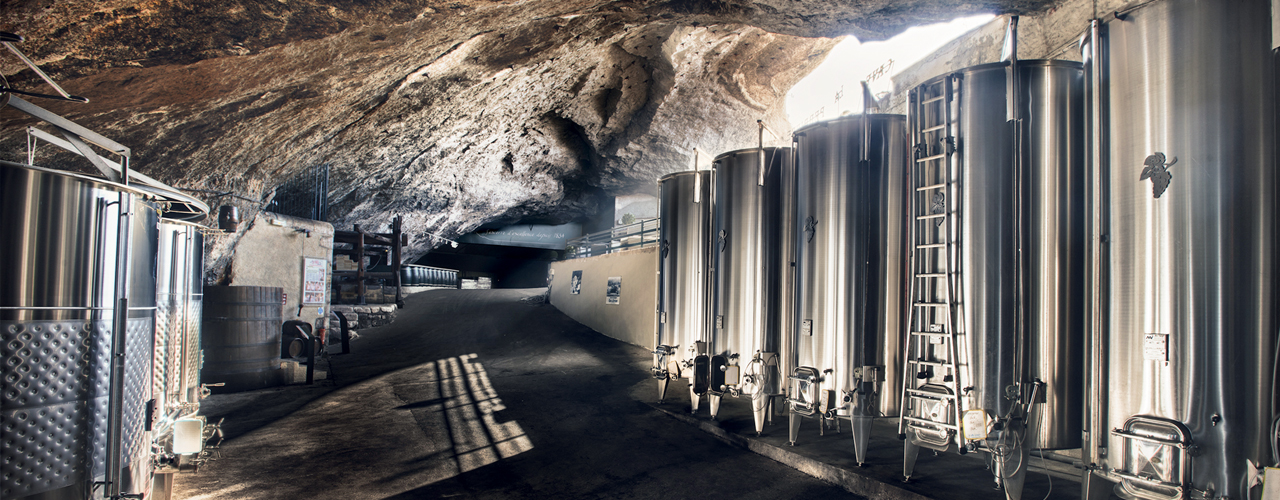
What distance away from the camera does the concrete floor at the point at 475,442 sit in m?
5.25

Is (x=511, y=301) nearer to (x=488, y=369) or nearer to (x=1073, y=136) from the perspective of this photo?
(x=488, y=369)

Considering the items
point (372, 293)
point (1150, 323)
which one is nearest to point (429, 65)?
point (1150, 323)

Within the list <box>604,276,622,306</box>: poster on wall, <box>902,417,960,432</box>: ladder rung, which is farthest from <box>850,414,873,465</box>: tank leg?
<box>604,276,622,306</box>: poster on wall

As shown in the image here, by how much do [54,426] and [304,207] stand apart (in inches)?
589

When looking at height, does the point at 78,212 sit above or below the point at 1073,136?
below

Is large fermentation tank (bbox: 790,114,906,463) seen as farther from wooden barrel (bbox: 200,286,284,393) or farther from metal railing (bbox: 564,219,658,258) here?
metal railing (bbox: 564,219,658,258)

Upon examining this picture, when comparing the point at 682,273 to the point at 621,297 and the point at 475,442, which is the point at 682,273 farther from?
the point at 621,297

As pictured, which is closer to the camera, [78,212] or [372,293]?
[78,212]

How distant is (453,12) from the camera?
6.21m

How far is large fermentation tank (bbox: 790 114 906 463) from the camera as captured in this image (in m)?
5.64

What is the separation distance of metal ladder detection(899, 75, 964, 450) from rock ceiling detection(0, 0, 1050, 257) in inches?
107

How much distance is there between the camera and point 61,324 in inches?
120

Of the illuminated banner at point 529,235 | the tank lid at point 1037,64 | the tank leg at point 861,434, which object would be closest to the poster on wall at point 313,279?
the tank leg at point 861,434

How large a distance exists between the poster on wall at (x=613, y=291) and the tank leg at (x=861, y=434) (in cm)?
1115
